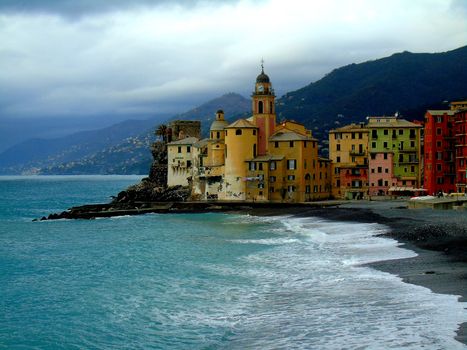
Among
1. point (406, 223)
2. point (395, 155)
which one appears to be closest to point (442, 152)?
point (395, 155)

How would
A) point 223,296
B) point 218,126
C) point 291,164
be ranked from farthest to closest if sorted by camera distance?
point 218,126 → point 291,164 → point 223,296

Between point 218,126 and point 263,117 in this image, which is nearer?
point 263,117

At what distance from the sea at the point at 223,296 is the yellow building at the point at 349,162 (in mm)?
37165

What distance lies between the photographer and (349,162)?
9156 cm

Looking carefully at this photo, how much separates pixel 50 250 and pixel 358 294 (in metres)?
30.4

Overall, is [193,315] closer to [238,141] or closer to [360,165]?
[238,141]

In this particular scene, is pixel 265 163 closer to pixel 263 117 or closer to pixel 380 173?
pixel 263 117

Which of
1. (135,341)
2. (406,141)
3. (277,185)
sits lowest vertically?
(135,341)

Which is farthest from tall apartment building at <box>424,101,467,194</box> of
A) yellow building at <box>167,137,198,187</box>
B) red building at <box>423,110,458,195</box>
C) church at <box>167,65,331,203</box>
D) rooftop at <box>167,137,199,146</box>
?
rooftop at <box>167,137,199,146</box>

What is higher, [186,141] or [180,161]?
[186,141]

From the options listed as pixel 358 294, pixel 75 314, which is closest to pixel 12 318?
pixel 75 314

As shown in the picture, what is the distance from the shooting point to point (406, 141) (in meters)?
88.6

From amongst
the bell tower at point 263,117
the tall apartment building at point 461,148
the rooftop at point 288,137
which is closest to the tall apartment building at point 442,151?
the tall apartment building at point 461,148

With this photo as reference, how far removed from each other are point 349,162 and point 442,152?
526 inches
